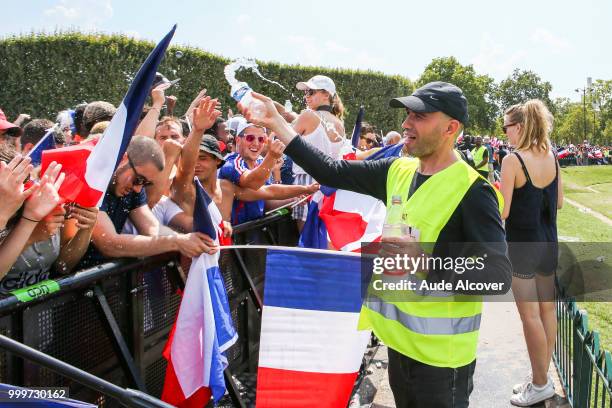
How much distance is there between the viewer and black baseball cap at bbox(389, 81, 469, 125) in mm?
2646

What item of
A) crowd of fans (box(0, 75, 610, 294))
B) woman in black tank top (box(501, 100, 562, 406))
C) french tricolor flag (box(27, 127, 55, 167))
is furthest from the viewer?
woman in black tank top (box(501, 100, 562, 406))

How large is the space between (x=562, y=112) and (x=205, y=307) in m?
117

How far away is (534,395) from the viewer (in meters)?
4.26

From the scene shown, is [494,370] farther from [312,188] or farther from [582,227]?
[582,227]

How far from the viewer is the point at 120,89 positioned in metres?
18.1

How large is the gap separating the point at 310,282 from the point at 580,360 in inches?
80.8

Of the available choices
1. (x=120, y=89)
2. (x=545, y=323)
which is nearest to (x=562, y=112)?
(x=120, y=89)

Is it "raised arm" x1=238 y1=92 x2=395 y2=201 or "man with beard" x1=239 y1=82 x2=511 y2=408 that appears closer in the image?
"man with beard" x1=239 y1=82 x2=511 y2=408

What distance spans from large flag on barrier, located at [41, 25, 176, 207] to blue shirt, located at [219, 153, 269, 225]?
209 cm

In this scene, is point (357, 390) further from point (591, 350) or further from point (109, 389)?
point (109, 389)

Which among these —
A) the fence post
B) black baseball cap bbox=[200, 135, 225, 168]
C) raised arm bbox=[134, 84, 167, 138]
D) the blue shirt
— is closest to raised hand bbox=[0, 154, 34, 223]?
black baseball cap bbox=[200, 135, 225, 168]

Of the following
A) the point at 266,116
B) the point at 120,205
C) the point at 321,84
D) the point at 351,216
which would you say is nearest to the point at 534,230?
the point at 351,216

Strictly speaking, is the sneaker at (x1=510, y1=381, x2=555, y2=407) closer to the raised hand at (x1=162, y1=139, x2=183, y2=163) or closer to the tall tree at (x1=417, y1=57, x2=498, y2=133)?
the raised hand at (x1=162, y1=139, x2=183, y2=163)

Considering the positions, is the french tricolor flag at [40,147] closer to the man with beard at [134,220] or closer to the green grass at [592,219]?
the man with beard at [134,220]
